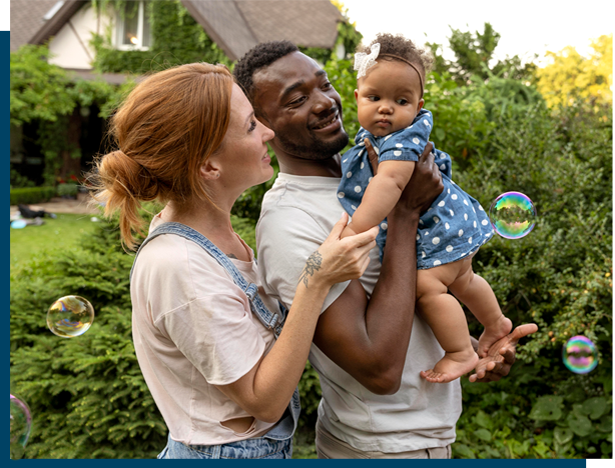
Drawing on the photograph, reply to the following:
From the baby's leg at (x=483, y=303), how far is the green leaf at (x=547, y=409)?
7.96 feet

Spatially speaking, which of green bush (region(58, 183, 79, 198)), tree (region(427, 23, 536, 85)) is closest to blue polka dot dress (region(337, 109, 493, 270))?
tree (region(427, 23, 536, 85))

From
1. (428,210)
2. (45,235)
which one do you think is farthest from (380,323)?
(45,235)

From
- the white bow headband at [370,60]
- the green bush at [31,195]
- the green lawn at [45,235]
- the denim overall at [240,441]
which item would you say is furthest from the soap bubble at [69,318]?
the green bush at [31,195]

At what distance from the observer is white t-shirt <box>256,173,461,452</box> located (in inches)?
64.4

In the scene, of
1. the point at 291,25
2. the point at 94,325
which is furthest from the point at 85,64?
the point at 94,325

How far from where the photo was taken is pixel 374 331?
1557 mm

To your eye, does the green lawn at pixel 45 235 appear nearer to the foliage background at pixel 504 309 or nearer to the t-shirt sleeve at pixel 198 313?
the foliage background at pixel 504 309

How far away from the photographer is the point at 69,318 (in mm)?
2844

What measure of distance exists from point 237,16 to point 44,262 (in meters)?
12.3

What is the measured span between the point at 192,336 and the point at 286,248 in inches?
15.9

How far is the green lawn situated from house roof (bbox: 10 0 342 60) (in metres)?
5.62

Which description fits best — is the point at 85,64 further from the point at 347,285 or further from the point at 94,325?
the point at 347,285

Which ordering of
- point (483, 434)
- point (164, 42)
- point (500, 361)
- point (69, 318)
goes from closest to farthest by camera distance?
point (500, 361), point (69, 318), point (483, 434), point (164, 42)

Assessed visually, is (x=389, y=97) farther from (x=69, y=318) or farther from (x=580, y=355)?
(x=580, y=355)
